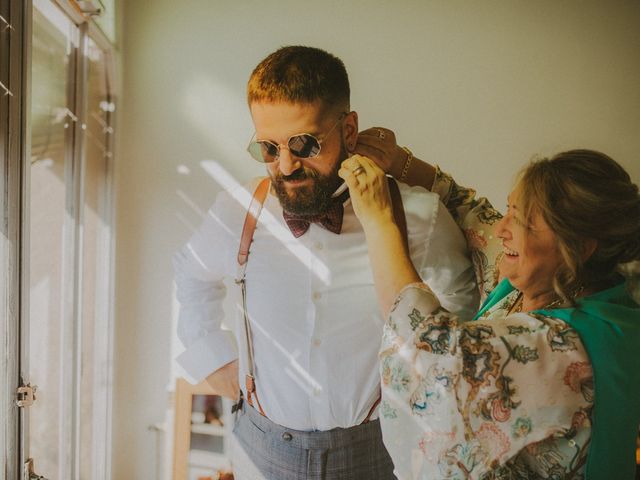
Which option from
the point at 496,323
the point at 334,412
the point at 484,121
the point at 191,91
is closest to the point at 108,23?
the point at 191,91

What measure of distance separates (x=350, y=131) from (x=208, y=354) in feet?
2.76

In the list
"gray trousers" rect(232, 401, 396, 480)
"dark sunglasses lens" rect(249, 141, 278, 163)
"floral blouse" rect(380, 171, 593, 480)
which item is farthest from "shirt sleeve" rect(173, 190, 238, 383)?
"floral blouse" rect(380, 171, 593, 480)

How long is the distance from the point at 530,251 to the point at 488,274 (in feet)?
0.93

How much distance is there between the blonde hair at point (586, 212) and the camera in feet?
3.00

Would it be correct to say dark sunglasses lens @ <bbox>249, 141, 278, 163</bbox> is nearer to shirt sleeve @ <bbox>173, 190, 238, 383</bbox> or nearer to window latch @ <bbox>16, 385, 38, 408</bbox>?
shirt sleeve @ <bbox>173, 190, 238, 383</bbox>

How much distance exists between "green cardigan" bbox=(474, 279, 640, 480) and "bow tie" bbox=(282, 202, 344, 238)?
0.58 meters

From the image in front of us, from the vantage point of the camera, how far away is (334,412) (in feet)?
4.24

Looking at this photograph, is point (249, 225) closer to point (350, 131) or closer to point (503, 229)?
point (350, 131)

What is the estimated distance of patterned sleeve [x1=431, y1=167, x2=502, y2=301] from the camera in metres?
1.24

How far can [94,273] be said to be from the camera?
2.31 metres

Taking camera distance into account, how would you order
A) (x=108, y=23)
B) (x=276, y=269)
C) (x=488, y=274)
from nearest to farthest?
(x=488, y=274)
(x=276, y=269)
(x=108, y=23)

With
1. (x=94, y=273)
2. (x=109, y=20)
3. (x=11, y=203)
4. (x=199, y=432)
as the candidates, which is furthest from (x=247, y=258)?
(x=109, y=20)

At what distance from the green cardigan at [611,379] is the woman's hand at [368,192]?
1.25 ft

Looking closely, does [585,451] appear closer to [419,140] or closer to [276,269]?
[276,269]
